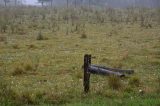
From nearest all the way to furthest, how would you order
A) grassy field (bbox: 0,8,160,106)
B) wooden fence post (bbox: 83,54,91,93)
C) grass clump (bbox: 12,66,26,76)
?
grassy field (bbox: 0,8,160,106) → wooden fence post (bbox: 83,54,91,93) → grass clump (bbox: 12,66,26,76)

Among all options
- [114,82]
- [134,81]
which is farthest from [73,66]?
[114,82]

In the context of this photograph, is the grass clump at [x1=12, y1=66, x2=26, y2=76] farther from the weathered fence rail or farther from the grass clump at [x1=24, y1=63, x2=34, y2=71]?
the weathered fence rail

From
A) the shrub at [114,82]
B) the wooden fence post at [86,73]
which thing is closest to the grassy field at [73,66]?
the shrub at [114,82]

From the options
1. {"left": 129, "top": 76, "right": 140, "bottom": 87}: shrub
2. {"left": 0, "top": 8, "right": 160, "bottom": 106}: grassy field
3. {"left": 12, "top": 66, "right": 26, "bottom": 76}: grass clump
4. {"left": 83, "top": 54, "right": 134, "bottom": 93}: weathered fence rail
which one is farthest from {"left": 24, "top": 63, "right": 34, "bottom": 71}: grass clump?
{"left": 129, "top": 76, "right": 140, "bottom": 87}: shrub

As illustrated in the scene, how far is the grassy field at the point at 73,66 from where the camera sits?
10.5m

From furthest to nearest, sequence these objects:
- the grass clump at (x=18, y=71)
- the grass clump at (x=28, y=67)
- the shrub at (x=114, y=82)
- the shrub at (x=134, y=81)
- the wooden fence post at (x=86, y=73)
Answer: the grass clump at (x=28, y=67) → the grass clump at (x=18, y=71) → the shrub at (x=134, y=81) → the shrub at (x=114, y=82) → the wooden fence post at (x=86, y=73)

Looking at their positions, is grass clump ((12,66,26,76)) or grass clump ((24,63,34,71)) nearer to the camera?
grass clump ((12,66,26,76))

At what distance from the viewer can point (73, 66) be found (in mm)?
15750

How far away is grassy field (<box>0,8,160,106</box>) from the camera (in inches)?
412

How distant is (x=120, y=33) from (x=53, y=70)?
13.6 metres

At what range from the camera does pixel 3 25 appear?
29.3 meters

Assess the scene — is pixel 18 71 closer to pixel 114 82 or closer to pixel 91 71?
pixel 91 71

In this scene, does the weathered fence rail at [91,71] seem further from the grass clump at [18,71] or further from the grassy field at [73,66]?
the grass clump at [18,71]

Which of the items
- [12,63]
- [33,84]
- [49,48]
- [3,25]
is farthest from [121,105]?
[3,25]
